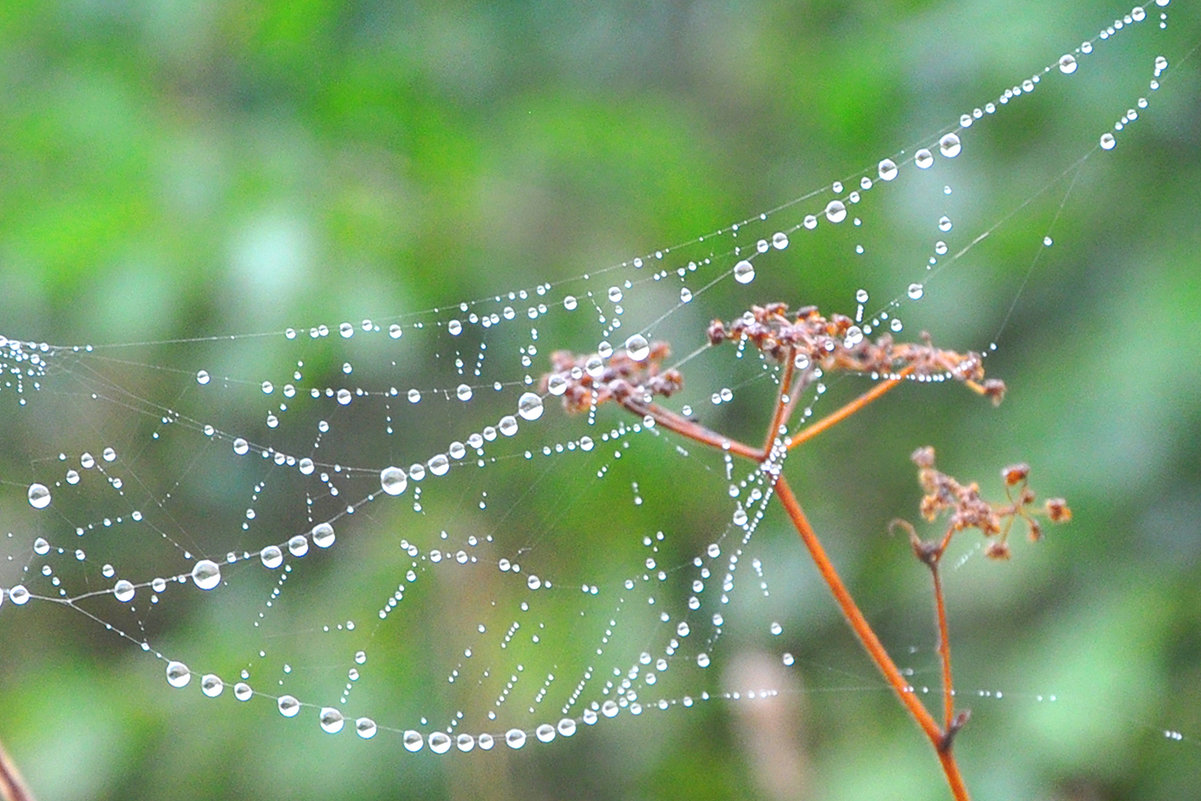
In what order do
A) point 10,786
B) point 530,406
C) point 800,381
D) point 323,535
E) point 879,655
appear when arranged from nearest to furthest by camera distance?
point 10,786, point 879,655, point 800,381, point 530,406, point 323,535

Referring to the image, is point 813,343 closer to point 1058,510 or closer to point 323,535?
point 1058,510

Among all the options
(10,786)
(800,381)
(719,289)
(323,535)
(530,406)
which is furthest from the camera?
(719,289)

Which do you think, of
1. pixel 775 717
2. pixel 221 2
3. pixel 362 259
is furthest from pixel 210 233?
pixel 775 717

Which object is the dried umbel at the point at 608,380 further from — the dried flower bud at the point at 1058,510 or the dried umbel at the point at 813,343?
the dried flower bud at the point at 1058,510

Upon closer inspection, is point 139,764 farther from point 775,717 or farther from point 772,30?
point 772,30

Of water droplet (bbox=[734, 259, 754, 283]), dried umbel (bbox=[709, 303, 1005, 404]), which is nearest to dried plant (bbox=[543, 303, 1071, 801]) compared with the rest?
dried umbel (bbox=[709, 303, 1005, 404])

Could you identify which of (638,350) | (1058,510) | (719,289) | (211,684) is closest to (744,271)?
(638,350)

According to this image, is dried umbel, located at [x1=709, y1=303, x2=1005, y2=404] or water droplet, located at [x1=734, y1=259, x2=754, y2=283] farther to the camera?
water droplet, located at [x1=734, y1=259, x2=754, y2=283]

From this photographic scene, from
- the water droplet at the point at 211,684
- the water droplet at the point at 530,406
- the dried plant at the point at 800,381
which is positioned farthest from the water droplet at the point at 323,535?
the dried plant at the point at 800,381

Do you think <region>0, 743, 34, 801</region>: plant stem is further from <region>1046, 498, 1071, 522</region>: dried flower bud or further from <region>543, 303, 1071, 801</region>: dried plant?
<region>1046, 498, 1071, 522</region>: dried flower bud
